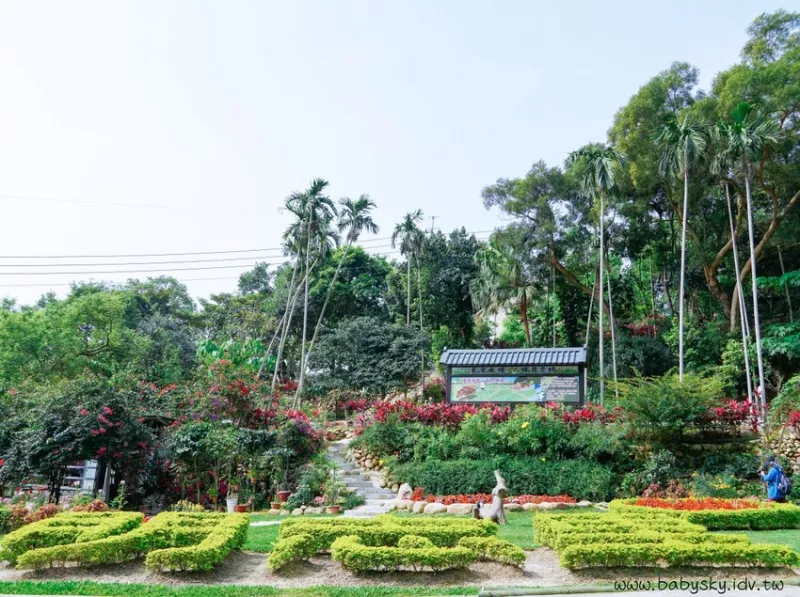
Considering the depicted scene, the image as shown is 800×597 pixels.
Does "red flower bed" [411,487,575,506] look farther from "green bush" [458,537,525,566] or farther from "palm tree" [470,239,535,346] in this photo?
"palm tree" [470,239,535,346]

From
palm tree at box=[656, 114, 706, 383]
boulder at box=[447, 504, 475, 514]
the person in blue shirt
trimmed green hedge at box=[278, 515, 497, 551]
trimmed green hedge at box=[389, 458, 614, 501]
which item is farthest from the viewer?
palm tree at box=[656, 114, 706, 383]

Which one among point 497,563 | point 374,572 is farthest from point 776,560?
point 374,572

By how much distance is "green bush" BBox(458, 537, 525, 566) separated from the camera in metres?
6.67

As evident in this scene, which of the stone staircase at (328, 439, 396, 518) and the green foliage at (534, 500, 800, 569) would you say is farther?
the stone staircase at (328, 439, 396, 518)

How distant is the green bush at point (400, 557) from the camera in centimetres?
638

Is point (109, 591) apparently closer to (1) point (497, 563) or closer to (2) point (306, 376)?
(1) point (497, 563)

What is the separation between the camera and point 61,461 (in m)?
12.1

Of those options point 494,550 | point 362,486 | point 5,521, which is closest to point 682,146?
point 362,486

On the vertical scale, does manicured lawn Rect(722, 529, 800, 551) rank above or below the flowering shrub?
below

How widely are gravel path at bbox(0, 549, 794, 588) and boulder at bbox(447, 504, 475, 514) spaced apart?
4.75 meters

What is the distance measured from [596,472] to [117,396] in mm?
10624

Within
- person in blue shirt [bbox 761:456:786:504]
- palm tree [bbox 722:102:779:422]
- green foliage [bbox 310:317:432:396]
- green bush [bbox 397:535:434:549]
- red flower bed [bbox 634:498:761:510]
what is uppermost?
palm tree [bbox 722:102:779:422]

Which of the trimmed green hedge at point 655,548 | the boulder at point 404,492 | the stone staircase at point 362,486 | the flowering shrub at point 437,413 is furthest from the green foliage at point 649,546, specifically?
the flowering shrub at point 437,413

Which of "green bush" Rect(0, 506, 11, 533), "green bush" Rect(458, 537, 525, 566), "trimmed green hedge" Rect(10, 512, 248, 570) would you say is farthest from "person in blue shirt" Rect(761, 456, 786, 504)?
"green bush" Rect(0, 506, 11, 533)
